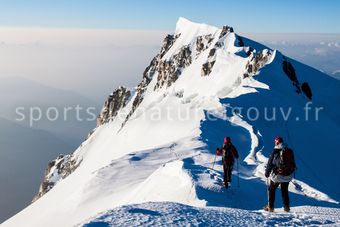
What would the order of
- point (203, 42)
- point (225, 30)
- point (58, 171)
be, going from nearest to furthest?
point (225, 30) < point (203, 42) < point (58, 171)

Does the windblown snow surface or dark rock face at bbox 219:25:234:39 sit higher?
dark rock face at bbox 219:25:234:39

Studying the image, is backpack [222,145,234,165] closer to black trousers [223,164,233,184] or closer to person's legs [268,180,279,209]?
black trousers [223,164,233,184]

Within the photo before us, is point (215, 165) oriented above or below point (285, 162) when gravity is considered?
above

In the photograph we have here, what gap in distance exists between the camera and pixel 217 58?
210ft

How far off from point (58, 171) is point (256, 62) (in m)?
54.9

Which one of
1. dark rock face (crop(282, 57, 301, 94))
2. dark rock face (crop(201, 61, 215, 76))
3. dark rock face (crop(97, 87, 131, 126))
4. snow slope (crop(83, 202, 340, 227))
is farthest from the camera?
dark rock face (crop(97, 87, 131, 126))

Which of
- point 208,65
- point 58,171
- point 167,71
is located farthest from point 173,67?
point 58,171

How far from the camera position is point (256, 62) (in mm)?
53469

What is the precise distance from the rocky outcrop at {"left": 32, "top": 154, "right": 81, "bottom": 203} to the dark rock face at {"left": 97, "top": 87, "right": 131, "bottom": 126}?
12.4 meters

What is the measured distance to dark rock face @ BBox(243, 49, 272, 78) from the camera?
52.2m

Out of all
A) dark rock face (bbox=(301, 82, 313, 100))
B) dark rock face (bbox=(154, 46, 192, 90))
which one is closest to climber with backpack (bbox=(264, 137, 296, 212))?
dark rock face (bbox=(301, 82, 313, 100))

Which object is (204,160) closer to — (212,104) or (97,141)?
(212,104)

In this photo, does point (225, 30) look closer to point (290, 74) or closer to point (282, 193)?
point (290, 74)

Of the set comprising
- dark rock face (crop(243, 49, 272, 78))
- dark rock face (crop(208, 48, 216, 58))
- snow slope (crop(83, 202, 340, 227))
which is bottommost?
snow slope (crop(83, 202, 340, 227))
